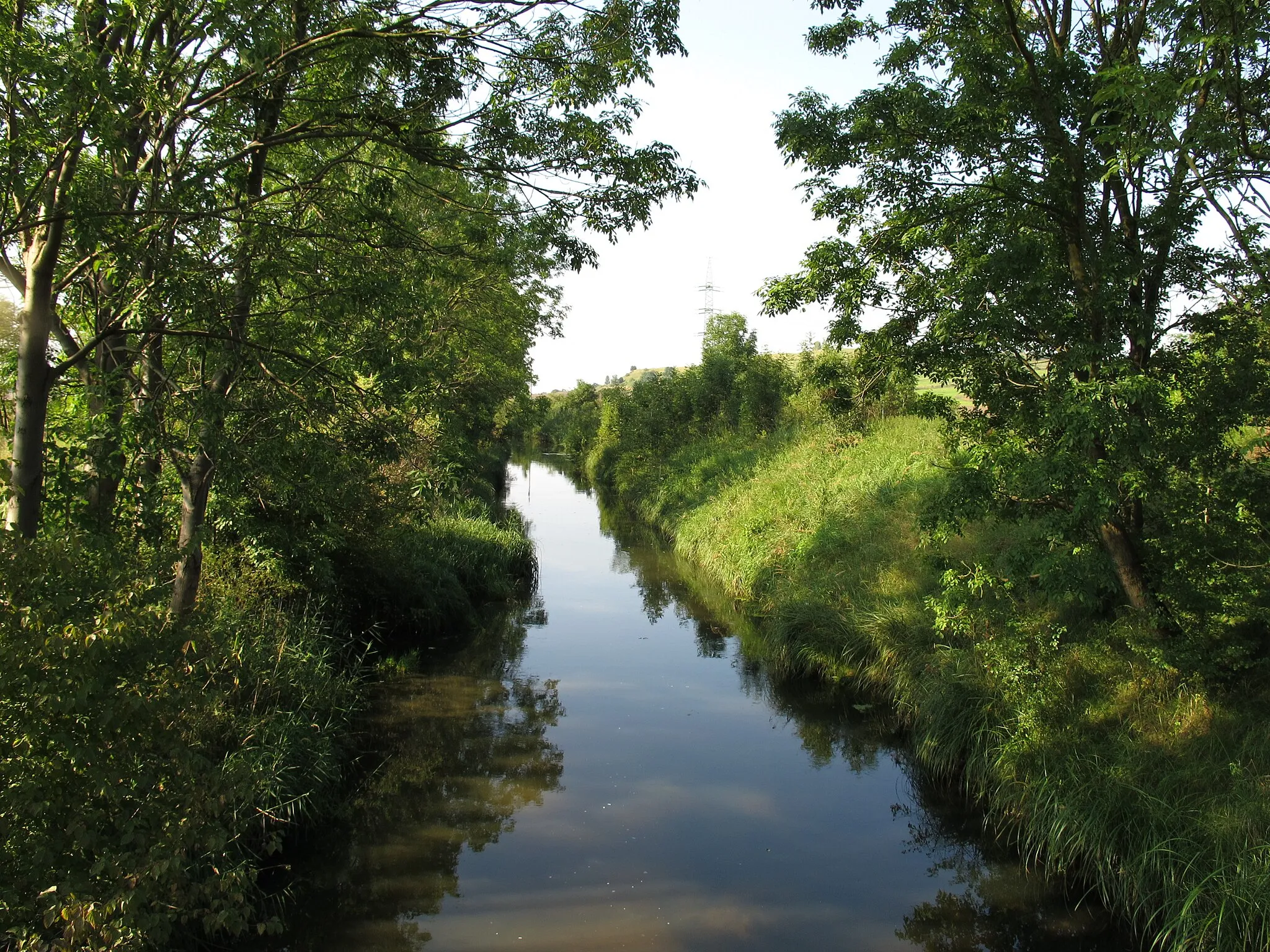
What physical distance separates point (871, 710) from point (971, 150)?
22.3 feet

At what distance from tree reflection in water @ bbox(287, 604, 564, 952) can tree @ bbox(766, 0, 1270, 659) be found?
18.4ft

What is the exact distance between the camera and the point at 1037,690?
7.72 m

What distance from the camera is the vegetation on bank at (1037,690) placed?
5.94m

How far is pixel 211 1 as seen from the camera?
239 inches

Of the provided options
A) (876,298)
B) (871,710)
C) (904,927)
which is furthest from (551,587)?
(904,927)

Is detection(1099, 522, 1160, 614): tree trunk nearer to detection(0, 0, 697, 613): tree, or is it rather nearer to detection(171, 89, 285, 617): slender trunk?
detection(0, 0, 697, 613): tree

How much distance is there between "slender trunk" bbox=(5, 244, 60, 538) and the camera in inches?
215

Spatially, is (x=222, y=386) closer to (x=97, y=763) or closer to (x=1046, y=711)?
(x=97, y=763)

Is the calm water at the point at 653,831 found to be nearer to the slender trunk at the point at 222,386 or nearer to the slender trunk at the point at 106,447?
the slender trunk at the point at 222,386

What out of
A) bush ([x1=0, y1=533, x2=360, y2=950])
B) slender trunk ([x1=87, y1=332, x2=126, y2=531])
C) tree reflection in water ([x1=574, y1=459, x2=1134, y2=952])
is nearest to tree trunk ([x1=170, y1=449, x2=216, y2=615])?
slender trunk ([x1=87, y1=332, x2=126, y2=531])

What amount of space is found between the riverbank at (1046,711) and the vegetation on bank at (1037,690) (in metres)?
0.02

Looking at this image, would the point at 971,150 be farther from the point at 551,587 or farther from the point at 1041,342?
the point at 551,587

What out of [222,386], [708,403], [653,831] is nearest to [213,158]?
[222,386]

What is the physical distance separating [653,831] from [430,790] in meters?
2.43
